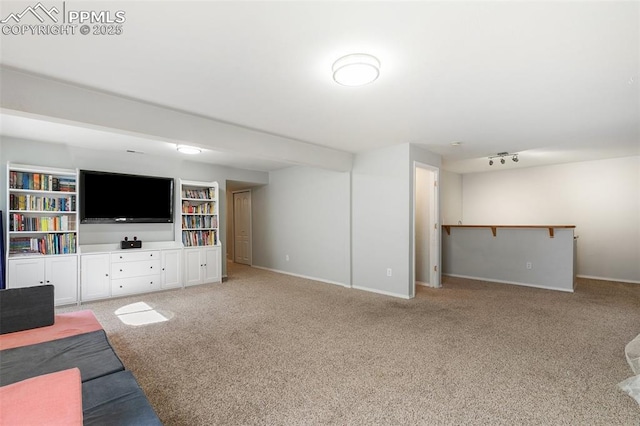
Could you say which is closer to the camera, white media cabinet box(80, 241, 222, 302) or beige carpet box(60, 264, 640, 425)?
beige carpet box(60, 264, 640, 425)

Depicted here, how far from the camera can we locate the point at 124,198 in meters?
4.96

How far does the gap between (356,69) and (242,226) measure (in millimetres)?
6561

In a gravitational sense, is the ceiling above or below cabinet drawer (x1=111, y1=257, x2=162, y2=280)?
above

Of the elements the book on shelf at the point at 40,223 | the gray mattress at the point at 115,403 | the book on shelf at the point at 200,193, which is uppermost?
the book on shelf at the point at 200,193

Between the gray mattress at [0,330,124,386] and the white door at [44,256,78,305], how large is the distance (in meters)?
2.59

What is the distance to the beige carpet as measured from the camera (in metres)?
1.88

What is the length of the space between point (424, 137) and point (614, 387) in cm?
317

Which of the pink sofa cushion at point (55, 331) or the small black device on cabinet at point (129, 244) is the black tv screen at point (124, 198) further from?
the pink sofa cushion at point (55, 331)

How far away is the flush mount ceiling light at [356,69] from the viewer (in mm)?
2092

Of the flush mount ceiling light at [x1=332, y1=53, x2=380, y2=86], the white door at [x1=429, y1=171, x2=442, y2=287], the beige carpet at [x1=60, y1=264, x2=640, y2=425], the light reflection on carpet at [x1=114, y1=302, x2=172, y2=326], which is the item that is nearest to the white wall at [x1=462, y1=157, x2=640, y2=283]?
the beige carpet at [x1=60, y1=264, x2=640, y2=425]

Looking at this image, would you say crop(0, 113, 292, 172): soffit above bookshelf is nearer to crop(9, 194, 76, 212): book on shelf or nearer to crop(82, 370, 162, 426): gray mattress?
crop(9, 194, 76, 212): book on shelf

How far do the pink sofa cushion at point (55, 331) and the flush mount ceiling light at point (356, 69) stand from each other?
2.82 m

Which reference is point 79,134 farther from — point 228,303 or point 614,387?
point 614,387

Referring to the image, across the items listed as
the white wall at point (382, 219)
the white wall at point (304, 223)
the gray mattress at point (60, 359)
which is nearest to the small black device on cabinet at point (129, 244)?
the white wall at point (304, 223)
